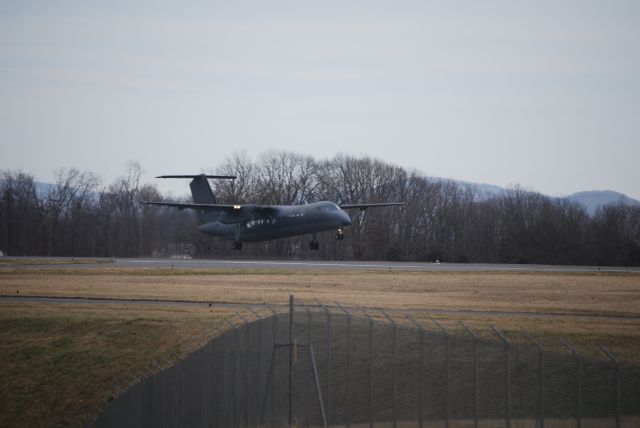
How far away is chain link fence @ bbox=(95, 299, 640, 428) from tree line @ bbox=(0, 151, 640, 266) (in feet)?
238

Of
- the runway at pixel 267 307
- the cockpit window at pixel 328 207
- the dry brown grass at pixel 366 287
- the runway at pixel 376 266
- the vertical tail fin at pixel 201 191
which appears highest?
the vertical tail fin at pixel 201 191

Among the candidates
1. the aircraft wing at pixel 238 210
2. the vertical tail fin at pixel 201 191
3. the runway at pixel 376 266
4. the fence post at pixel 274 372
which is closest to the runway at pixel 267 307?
the fence post at pixel 274 372

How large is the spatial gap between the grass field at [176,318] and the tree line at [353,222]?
41.0 m

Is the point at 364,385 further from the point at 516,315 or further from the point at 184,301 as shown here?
the point at 184,301

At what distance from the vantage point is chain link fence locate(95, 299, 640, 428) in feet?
44.0

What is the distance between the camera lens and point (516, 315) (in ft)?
110

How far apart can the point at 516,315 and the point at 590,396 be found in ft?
67.3

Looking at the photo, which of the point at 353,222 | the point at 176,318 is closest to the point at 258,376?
the point at 176,318

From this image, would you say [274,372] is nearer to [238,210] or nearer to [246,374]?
[246,374]

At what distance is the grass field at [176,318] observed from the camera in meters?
29.4

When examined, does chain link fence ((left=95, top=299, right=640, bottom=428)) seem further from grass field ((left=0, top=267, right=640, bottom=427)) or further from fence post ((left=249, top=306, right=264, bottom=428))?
grass field ((left=0, top=267, right=640, bottom=427))

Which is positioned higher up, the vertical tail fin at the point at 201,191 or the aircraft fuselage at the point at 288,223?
the vertical tail fin at the point at 201,191

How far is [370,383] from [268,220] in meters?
50.4

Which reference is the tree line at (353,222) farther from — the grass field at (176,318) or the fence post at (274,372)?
the fence post at (274,372)
